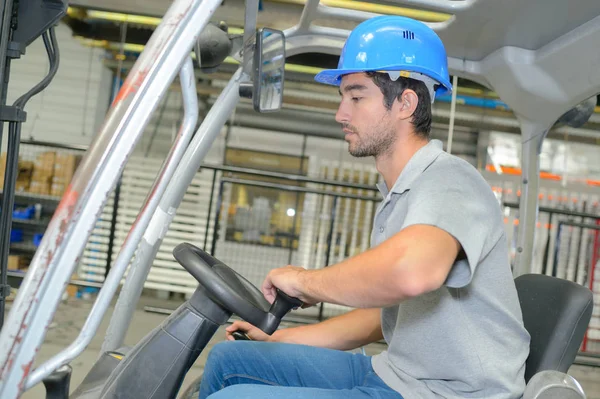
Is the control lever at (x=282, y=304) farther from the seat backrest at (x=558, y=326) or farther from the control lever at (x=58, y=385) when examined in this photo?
the seat backrest at (x=558, y=326)

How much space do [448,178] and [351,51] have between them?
0.52 meters

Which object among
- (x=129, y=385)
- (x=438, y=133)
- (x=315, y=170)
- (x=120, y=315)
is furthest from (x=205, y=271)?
(x=438, y=133)

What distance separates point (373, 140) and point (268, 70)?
363 millimetres

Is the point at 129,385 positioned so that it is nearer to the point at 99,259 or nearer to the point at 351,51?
the point at 351,51

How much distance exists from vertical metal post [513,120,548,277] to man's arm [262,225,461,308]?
1.56m

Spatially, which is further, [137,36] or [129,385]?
[137,36]

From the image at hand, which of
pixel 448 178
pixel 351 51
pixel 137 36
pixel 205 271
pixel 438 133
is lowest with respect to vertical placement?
pixel 205 271

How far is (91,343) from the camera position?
5086mm

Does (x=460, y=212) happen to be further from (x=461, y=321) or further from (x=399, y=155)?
(x=399, y=155)

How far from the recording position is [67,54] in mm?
9133

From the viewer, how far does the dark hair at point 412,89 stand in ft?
6.07

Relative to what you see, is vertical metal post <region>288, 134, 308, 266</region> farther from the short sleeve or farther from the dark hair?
the short sleeve

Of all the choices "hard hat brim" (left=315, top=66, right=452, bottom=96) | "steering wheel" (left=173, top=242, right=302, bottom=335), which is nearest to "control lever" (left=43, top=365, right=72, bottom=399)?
"steering wheel" (left=173, top=242, right=302, bottom=335)

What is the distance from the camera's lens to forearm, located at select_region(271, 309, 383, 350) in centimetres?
224
